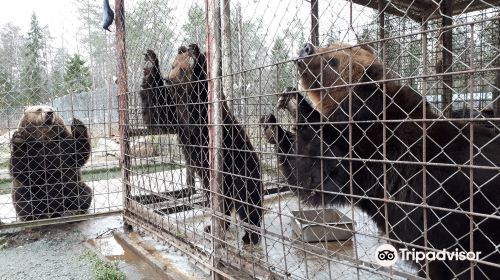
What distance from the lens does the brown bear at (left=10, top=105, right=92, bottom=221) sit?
19.7 feet

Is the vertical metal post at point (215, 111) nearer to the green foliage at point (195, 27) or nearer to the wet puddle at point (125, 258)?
the green foliage at point (195, 27)

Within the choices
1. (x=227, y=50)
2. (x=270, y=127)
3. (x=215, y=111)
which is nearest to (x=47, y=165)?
Result: (x=215, y=111)

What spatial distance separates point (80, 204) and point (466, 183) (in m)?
5.58

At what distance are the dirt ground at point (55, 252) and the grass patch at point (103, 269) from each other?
0.07 metres

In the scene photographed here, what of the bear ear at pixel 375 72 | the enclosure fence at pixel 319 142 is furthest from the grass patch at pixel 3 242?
the bear ear at pixel 375 72

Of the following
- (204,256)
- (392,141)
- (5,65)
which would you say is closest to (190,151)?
(204,256)

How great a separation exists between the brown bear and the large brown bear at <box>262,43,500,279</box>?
13.6 feet

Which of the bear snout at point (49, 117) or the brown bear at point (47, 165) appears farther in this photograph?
the bear snout at point (49, 117)

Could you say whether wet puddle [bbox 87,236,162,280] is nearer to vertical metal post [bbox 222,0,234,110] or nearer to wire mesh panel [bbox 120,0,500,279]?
wire mesh panel [bbox 120,0,500,279]

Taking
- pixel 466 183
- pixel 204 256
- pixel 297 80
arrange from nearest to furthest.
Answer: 1. pixel 466 183
2. pixel 297 80
3. pixel 204 256

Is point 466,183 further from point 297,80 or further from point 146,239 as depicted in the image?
point 146,239

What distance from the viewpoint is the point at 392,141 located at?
2703 mm

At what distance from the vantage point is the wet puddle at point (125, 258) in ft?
14.2

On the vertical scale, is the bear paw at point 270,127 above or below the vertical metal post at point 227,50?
below
